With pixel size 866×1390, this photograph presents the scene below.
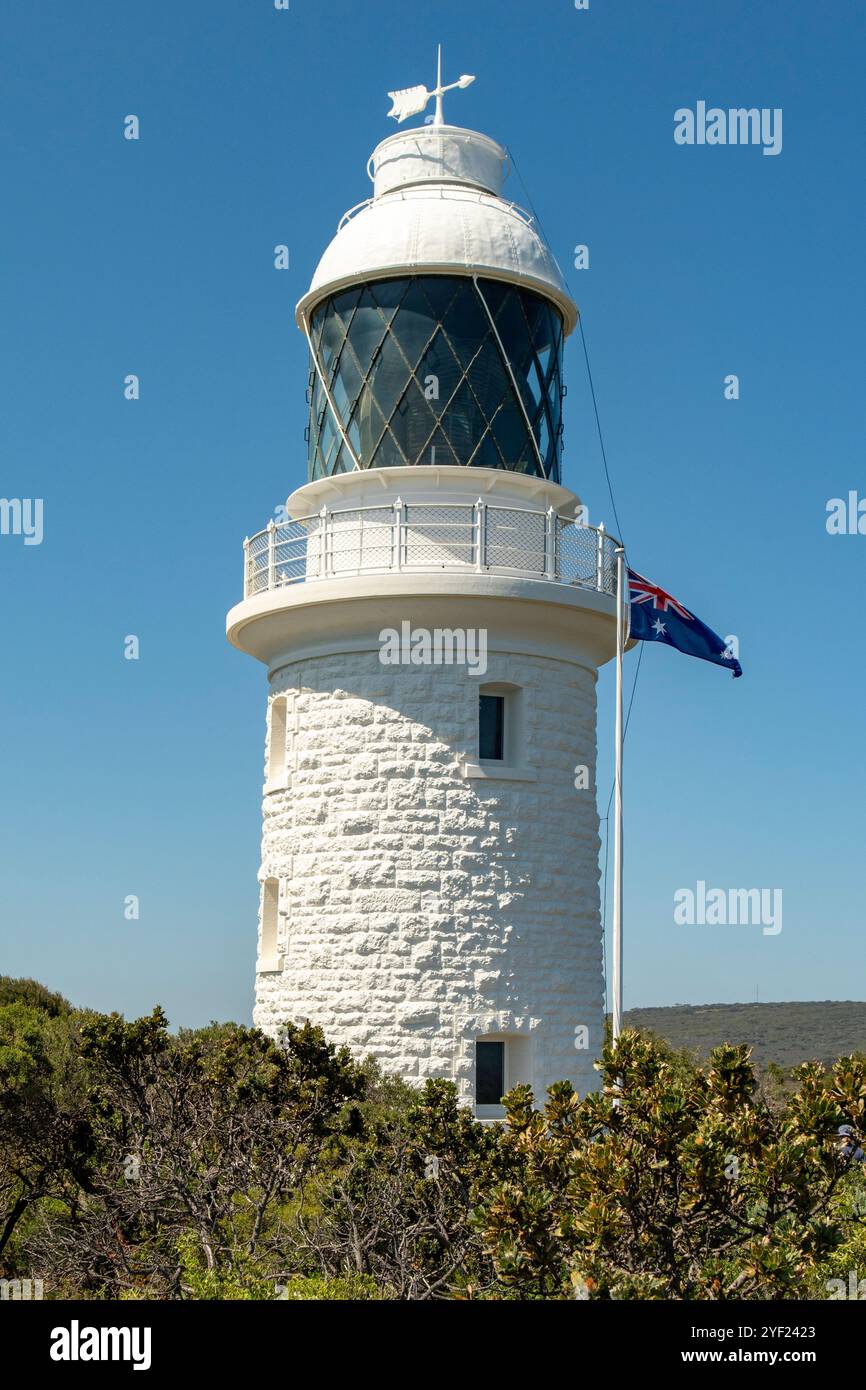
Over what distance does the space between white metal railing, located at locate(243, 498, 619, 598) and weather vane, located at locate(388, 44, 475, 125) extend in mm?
5625

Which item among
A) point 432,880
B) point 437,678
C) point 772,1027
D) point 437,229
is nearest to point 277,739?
point 437,678

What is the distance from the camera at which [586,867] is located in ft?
56.2

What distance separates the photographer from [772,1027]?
44.2 m

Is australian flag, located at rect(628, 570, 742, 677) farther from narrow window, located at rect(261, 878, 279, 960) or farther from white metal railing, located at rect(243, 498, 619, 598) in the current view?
narrow window, located at rect(261, 878, 279, 960)

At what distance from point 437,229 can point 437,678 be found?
5.42 m

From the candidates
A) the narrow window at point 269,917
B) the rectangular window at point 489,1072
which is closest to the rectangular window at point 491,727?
the narrow window at point 269,917

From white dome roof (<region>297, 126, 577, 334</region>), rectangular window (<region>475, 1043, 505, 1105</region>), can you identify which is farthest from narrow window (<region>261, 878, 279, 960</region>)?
white dome roof (<region>297, 126, 577, 334</region>)

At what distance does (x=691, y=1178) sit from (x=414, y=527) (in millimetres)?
9186

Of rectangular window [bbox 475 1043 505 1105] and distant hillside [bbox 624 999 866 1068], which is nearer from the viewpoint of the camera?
rectangular window [bbox 475 1043 505 1105]

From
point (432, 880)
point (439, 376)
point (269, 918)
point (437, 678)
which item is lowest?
point (269, 918)

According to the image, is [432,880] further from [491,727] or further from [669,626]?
[669,626]

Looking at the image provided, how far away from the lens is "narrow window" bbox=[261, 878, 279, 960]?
57.7 feet
